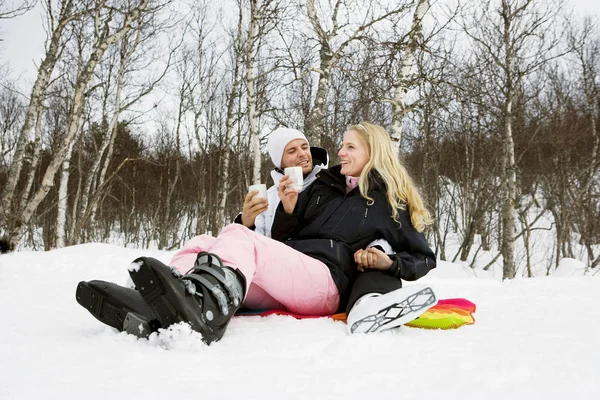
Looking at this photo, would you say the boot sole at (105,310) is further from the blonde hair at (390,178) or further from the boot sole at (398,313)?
the blonde hair at (390,178)

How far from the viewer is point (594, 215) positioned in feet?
34.3

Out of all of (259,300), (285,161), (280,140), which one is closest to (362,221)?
(259,300)

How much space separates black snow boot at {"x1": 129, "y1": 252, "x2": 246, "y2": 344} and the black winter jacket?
63 cm

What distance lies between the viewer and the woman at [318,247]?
1.56 meters

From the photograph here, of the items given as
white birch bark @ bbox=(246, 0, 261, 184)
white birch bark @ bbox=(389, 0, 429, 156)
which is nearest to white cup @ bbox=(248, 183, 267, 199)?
white birch bark @ bbox=(389, 0, 429, 156)

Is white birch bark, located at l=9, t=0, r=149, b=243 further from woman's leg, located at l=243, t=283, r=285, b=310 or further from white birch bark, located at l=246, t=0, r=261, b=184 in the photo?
woman's leg, located at l=243, t=283, r=285, b=310

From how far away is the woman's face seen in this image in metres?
2.40

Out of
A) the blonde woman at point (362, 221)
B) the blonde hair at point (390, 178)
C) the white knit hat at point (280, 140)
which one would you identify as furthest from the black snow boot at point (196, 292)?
the white knit hat at point (280, 140)

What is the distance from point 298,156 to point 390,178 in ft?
2.48

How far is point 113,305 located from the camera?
1.52 meters

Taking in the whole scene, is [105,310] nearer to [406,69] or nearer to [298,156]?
[298,156]

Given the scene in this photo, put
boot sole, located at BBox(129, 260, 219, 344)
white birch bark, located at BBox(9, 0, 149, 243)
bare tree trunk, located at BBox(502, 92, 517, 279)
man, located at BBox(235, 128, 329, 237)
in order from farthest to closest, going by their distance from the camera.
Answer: bare tree trunk, located at BBox(502, 92, 517, 279)
white birch bark, located at BBox(9, 0, 149, 243)
man, located at BBox(235, 128, 329, 237)
boot sole, located at BBox(129, 260, 219, 344)

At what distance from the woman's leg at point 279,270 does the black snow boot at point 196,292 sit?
10 cm

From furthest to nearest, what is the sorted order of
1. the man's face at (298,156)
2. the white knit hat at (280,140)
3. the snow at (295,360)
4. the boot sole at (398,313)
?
1. the white knit hat at (280,140)
2. the man's face at (298,156)
3. the boot sole at (398,313)
4. the snow at (295,360)
